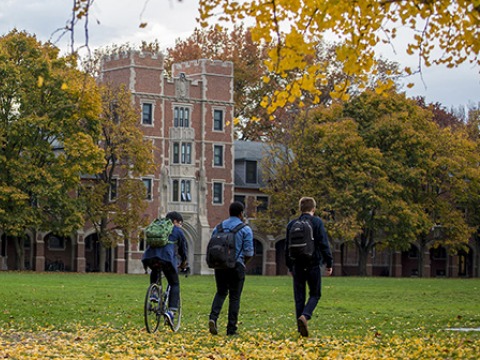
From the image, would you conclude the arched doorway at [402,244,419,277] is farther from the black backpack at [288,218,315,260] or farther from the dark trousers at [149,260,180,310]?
the black backpack at [288,218,315,260]

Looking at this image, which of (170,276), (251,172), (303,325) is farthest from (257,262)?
(303,325)

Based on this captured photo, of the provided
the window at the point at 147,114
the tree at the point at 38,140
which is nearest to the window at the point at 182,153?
the window at the point at 147,114

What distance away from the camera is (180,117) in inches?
2936

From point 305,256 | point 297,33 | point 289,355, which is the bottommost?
point 289,355

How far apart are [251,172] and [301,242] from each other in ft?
202

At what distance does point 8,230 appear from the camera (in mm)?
58094

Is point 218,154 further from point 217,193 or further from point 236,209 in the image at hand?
point 236,209

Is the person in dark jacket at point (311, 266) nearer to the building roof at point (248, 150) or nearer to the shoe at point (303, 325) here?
the shoe at point (303, 325)

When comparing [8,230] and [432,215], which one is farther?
[432,215]

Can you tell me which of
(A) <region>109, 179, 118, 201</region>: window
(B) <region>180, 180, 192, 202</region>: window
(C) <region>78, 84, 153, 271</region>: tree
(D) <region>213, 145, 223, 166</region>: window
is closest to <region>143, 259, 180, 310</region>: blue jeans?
(C) <region>78, 84, 153, 271</region>: tree

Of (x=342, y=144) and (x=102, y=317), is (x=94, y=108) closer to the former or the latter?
(x=342, y=144)

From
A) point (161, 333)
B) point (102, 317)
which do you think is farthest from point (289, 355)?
point (102, 317)

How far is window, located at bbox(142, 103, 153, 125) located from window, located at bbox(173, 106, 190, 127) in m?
1.79

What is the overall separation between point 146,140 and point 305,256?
53.7m
